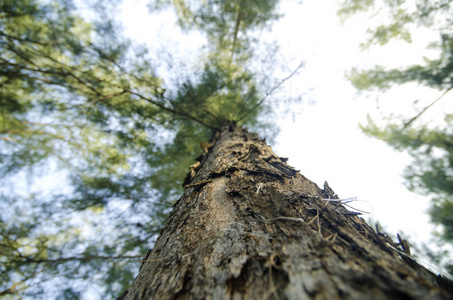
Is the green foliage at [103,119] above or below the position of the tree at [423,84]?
below

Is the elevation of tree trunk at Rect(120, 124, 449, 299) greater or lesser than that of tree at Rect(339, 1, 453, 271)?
lesser

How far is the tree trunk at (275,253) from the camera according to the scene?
454mm

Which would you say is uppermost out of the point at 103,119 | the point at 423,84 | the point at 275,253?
the point at 423,84

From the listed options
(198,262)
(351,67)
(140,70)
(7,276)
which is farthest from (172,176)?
(351,67)

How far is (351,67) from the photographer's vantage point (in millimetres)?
4328

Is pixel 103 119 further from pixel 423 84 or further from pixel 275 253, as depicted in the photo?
pixel 423 84

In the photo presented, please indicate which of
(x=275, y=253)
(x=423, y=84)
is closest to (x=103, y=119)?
A: (x=275, y=253)

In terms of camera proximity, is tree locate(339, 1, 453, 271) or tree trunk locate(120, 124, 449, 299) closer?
tree trunk locate(120, 124, 449, 299)

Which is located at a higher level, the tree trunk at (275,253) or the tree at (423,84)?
the tree at (423,84)

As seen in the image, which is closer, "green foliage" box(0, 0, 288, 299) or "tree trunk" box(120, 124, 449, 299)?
"tree trunk" box(120, 124, 449, 299)

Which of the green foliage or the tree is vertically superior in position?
the tree

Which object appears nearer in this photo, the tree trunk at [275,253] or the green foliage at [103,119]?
the tree trunk at [275,253]

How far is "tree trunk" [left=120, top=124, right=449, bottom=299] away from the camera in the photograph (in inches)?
17.9

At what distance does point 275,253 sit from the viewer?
0.61m
